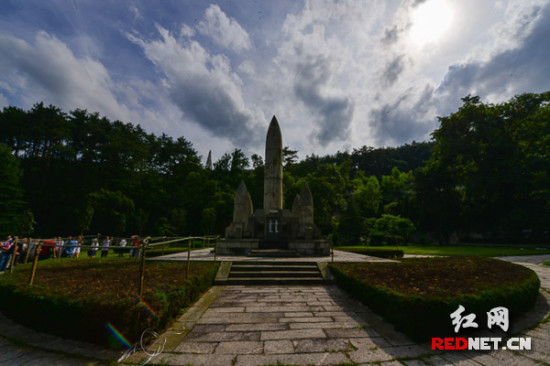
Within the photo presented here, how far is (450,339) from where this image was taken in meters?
3.77

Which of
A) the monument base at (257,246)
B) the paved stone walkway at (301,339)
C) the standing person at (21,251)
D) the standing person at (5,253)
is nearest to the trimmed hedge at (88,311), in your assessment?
the paved stone walkway at (301,339)

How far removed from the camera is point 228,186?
40062mm

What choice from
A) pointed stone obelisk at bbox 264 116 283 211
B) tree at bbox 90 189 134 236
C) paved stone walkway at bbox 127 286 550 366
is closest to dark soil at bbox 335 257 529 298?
paved stone walkway at bbox 127 286 550 366

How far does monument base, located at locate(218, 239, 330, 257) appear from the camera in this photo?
44.3ft

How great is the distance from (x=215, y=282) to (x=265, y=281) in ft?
5.21

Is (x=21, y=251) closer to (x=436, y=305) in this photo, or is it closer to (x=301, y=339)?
(x=301, y=339)

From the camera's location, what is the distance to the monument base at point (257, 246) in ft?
44.3

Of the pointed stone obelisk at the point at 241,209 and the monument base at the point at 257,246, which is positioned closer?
the monument base at the point at 257,246

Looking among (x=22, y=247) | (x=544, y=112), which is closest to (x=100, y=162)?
(x=22, y=247)

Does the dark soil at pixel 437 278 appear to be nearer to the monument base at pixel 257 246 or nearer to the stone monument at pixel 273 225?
the monument base at pixel 257 246

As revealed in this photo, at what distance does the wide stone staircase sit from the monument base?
420 centimetres

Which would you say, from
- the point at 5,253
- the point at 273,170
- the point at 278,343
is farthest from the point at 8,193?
the point at 278,343

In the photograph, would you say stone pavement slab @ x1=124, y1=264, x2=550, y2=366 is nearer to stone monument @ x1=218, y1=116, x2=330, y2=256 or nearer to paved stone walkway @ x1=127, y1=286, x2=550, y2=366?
paved stone walkway @ x1=127, y1=286, x2=550, y2=366

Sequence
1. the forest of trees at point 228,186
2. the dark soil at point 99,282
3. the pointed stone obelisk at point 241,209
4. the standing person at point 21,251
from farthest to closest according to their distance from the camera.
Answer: the forest of trees at point 228,186 → the pointed stone obelisk at point 241,209 → the standing person at point 21,251 → the dark soil at point 99,282
